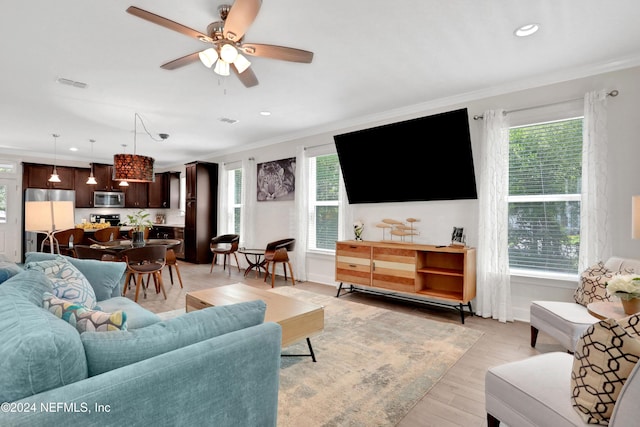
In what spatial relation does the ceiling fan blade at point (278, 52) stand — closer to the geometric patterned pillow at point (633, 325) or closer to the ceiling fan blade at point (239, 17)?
the ceiling fan blade at point (239, 17)

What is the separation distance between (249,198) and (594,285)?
5653 millimetres

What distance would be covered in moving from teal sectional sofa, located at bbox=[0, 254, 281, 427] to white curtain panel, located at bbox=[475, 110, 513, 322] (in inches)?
121

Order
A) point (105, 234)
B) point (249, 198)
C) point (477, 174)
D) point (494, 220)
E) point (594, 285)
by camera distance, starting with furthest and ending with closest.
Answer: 1. point (249, 198)
2. point (105, 234)
3. point (477, 174)
4. point (494, 220)
5. point (594, 285)

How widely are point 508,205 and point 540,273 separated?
797mm

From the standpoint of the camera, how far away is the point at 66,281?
2.17 metres

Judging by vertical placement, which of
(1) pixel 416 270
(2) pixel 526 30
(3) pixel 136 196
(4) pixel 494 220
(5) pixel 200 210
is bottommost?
(1) pixel 416 270

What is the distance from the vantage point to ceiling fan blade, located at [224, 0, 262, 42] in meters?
1.82

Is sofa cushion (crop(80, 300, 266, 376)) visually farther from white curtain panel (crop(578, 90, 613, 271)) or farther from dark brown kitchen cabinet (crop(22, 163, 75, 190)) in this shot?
dark brown kitchen cabinet (crop(22, 163, 75, 190))

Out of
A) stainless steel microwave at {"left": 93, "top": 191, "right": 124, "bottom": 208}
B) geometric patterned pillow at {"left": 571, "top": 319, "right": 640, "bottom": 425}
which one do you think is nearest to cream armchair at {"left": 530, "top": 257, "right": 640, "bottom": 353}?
geometric patterned pillow at {"left": 571, "top": 319, "right": 640, "bottom": 425}

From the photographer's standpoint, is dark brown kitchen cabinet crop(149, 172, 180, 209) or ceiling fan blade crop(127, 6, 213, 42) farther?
dark brown kitchen cabinet crop(149, 172, 180, 209)

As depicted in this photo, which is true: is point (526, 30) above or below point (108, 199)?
above

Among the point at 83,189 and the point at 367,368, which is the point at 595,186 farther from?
the point at 83,189

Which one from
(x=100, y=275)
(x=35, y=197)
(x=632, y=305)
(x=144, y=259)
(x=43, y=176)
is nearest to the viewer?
(x=632, y=305)

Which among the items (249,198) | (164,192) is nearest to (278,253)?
(249,198)
